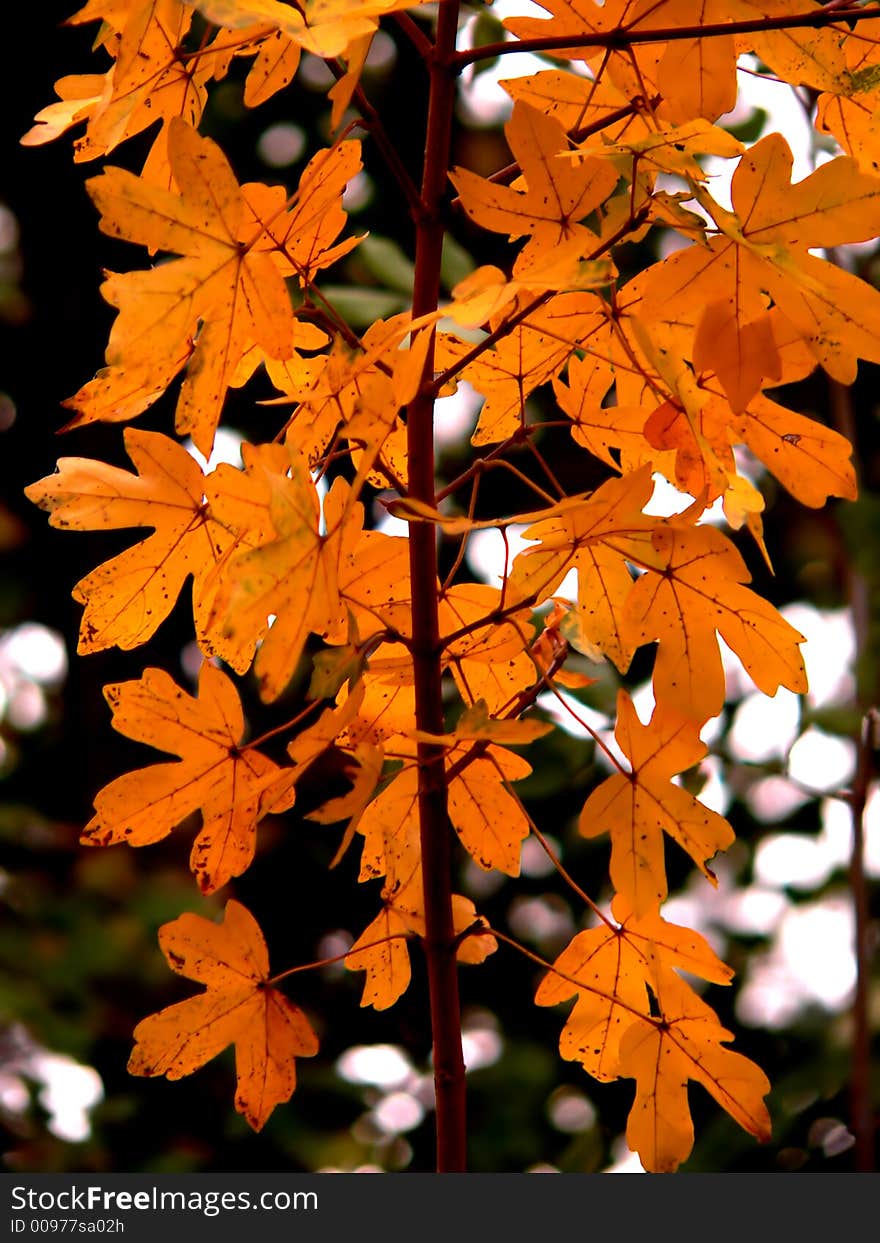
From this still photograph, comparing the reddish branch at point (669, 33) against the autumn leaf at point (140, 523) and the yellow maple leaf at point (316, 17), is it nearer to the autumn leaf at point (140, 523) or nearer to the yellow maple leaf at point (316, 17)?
the yellow maple leaf at point (316, 17)

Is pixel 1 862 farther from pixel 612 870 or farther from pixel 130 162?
pixel 612 870

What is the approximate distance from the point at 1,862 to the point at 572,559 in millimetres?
1465

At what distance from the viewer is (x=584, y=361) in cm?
64

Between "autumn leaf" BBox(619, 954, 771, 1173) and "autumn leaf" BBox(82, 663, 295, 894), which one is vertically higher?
"autumn leaf" BBox(82, 663, 295, 894)

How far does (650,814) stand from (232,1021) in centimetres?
21

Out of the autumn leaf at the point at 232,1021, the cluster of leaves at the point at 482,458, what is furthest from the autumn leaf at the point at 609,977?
the autumn leaf at the point at 232,1021

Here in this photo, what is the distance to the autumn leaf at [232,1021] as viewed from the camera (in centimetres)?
60

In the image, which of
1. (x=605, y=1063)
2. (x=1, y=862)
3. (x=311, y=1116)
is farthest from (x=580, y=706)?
(x=1, y=862)

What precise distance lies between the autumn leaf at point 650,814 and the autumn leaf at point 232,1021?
0.53ft

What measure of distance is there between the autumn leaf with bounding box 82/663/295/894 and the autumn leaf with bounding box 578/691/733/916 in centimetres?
15

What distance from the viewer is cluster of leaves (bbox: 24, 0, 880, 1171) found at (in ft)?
1.55

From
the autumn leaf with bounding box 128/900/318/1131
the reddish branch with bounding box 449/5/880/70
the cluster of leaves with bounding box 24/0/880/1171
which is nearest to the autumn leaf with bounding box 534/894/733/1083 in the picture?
the cluster of leaves with bounding box 24/0/880/1171

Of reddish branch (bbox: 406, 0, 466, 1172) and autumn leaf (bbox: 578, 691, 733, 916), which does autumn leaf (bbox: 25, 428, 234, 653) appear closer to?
reddish branch (bbox: 406, 0, 466, 1172)

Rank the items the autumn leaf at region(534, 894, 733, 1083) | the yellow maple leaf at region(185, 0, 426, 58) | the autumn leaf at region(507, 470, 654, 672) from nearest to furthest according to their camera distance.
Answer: the yellow maple leaf at region(185, 0, 426, 58) < the autumn leaf at region(507, 470, 654, 672) < the autumn leaf at region(534, 894, 733, 1083)
